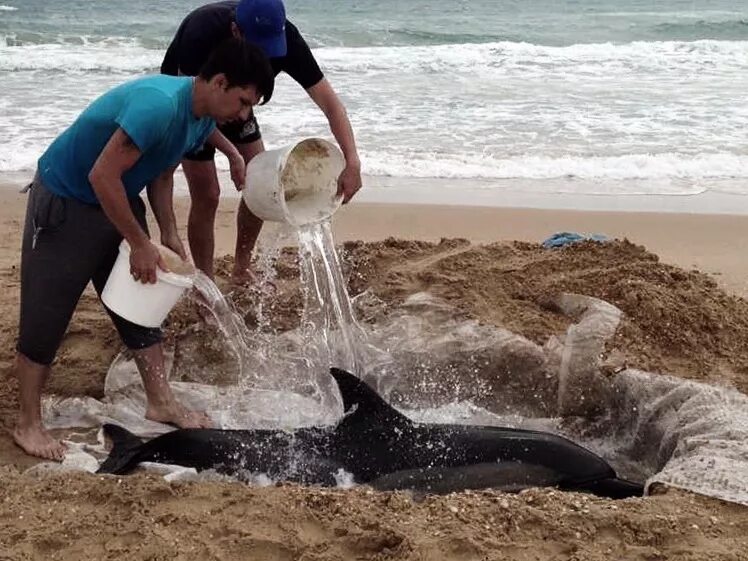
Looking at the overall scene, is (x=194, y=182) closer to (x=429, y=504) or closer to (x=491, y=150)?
(x=429, y=504)

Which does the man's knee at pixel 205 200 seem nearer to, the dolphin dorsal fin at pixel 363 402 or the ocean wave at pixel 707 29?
the dolphin dorsal fin at pixel 363 402

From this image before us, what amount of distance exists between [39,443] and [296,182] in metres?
1.72

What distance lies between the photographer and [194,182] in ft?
15.9

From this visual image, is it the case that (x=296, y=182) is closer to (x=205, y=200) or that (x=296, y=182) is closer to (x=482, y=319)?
(x=205, y=200)

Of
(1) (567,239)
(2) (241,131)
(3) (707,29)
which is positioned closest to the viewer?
(2) (241,131)

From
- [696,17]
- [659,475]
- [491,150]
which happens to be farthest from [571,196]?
[696,17]

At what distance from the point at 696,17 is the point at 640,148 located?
1599 centimetres

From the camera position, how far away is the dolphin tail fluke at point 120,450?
3.56m

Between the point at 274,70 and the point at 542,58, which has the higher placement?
the point at 274,70

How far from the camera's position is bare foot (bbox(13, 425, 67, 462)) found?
384cm

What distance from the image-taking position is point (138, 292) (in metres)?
3.66

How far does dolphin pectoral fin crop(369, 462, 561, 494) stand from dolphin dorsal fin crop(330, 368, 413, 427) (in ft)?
0.75

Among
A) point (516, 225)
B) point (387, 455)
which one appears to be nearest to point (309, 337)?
point (387, 455)

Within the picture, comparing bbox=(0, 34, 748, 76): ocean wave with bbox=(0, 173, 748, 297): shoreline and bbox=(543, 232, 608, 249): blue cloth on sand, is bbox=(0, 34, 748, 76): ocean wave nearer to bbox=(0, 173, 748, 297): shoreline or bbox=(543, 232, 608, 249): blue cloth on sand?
bbox=(0, 173, 748, 297): shoreline
